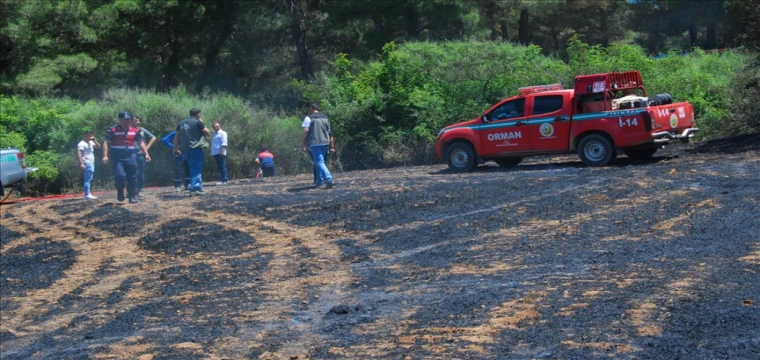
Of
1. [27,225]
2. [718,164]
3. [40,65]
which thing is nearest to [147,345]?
[27,225]

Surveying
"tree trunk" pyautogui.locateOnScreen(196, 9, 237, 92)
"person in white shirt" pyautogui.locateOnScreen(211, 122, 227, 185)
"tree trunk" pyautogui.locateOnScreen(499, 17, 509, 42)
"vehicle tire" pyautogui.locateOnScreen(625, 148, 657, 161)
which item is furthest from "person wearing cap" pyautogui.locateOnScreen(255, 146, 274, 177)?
"tree trunk" pyautogui.locateOnScreen(499, 17, 509, 42)

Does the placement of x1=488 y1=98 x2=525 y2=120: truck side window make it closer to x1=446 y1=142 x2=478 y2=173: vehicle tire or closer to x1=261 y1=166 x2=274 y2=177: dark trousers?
x1=446 y1=142 x2=478 y2=173: vehicle tire

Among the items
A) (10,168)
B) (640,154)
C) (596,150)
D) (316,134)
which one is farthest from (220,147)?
(640,154)

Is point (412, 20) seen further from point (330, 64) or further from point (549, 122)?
point (549, 122)

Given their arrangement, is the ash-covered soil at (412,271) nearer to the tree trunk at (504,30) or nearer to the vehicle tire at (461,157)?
the vehicle tire at (461,157)

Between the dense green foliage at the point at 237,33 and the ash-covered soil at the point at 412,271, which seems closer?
the ash-covered soil at the point at 412,271

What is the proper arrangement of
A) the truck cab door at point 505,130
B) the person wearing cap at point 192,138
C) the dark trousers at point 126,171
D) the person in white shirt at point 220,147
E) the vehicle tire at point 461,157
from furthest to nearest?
the person in white shirt at point 220,147, the vehicle tire at point 461,157, the truck cab door at point 505,130, the person wearing cap at point 192,138, the dark trousers at point 126,171

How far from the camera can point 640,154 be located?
704 inches

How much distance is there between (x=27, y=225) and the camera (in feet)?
53.2

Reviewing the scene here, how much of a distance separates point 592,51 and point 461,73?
366 centimetres

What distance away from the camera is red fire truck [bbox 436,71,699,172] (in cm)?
1666

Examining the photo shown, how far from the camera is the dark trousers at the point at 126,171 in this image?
16234 millimetres

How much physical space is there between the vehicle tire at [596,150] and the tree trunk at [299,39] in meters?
24.4

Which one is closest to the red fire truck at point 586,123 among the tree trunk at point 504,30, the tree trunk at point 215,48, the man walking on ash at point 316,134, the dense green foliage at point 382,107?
the man walking on ash at point 316,134
